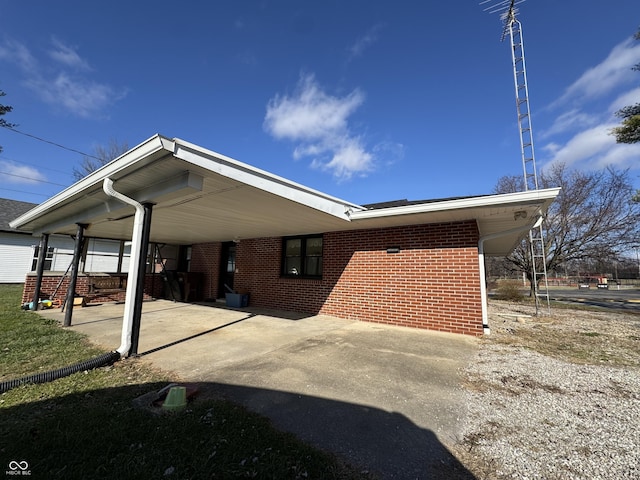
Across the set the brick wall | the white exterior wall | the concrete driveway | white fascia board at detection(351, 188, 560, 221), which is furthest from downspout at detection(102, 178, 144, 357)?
the white exterior wall

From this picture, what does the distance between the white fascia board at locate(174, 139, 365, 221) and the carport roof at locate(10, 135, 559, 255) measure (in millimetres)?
11

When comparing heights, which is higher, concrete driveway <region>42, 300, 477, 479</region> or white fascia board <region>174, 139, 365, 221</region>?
white fascia board <region>174, 139, 365, 221</region>

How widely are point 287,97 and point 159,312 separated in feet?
28.2

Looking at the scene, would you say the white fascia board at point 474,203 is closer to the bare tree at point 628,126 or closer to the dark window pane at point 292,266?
the dark window pane at point 292,266

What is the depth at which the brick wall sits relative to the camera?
5766mm

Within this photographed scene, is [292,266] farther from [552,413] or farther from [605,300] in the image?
[605,300]

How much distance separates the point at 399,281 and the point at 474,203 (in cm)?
261

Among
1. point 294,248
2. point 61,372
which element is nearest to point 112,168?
point 61,372

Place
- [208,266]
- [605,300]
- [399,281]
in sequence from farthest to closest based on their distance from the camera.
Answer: [605,300] < [208,266] < [399,281]

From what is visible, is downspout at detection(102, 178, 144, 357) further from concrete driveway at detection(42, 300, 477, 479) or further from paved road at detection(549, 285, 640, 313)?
paved road at detection(549, 285, 640, 313)

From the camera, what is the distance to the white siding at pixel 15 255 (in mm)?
15109

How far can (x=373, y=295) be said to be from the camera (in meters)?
6.93

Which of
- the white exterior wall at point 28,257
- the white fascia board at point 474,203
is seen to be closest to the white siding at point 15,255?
the white exterior wall at point 28,257

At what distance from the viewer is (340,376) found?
330 cm
